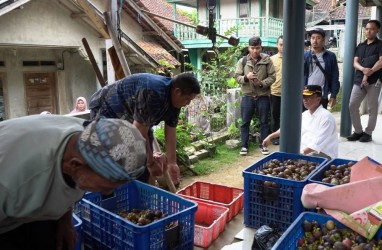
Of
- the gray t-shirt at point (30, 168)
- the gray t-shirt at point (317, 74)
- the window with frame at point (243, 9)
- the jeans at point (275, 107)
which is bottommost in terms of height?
the jeans at point (275, 107)

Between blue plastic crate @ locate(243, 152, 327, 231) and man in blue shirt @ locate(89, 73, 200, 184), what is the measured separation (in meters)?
0.79

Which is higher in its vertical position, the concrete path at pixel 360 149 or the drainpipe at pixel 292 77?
the drainpipe at pixel 292 77

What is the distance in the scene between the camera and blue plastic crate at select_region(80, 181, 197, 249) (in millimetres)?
2312

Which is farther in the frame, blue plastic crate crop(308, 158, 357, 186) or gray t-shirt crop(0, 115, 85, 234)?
blue plastic crate crop(308, 158, 357, 186)

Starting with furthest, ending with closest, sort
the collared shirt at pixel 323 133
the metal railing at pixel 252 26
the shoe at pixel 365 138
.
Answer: the metal railing at pixel 252 26 < the shoe at pixel 365 138 < the collared shirt at pixel 323 133

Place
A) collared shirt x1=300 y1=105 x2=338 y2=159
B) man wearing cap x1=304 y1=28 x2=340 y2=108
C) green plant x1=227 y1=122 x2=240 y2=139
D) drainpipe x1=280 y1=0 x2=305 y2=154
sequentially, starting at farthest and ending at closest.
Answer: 1. green plant x1=227 y1=122 x2=240 y2=139
2. man wearing cap x1=304 y1=28 x2=340 y2=108
3. drainpipe x1=280 y1=0 x2=305 y2=154
4. collared shirt x1=300 y1=105 x2=338 y2=159

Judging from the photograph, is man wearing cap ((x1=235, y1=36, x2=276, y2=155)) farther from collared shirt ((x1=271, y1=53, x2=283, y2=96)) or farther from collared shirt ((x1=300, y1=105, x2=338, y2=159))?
collared shirt ((x1=300, y1=105, x2=338, y2=159))

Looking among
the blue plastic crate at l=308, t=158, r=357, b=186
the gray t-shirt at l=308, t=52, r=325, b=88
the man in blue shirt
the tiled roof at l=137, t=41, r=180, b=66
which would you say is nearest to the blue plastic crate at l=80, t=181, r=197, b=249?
the man in blue shirt

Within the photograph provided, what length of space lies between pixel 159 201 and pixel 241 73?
3.72 m

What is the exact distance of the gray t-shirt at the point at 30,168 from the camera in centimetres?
131

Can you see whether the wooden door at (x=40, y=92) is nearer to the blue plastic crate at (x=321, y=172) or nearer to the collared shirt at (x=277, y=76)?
the collared shirt at (x=277, y=76)

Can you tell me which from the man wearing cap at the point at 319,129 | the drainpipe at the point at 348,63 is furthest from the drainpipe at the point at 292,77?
the drainpipe at the point at 348,63

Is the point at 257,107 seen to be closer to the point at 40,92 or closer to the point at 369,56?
the point at 369,56

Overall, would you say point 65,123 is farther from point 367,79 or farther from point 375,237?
point 367,79
